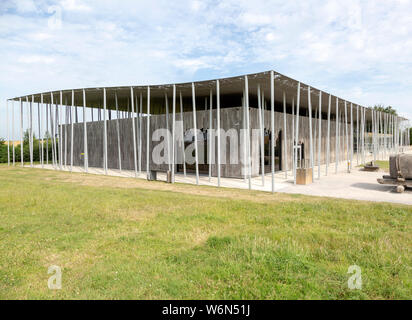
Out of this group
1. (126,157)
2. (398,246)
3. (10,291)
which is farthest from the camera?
(126,157)

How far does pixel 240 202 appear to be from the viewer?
7.57 meters

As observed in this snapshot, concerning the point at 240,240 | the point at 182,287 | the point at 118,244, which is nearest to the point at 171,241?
the point at 118,244

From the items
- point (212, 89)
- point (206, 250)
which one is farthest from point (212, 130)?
point (206, 250)

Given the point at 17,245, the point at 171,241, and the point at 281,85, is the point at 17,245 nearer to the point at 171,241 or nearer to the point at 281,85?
the point at 171,241

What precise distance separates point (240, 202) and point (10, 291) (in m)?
5.58

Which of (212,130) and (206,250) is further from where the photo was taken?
(212,130)

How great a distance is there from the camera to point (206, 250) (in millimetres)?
4160

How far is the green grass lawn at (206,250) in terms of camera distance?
3.05 metres

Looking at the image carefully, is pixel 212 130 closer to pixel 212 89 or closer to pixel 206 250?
pixel 212 89

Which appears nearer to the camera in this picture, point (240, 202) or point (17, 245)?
point (17, 245)

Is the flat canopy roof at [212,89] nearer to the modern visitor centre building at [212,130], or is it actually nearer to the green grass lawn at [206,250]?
the modern visitor centre building at [212,130]

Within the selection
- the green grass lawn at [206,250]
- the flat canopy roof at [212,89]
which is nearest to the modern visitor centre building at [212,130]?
the flat canopy roof at [212,89]

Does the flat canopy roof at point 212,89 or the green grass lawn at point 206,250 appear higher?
the flat canopy roof at point 212,89

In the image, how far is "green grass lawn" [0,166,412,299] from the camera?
3047mm
